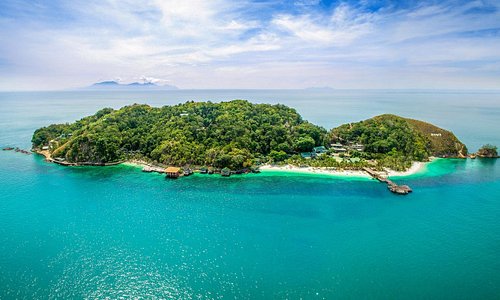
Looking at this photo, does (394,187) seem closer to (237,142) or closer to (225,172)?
(225,172)

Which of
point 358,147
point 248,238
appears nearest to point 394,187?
point 358,147

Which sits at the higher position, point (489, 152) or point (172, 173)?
point (489, 152)

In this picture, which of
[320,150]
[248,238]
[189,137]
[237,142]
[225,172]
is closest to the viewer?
[248,238]

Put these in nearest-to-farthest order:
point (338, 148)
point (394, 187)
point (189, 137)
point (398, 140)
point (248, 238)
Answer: point (248, 238), point (394, 187), point (189, 137), point (398, 140), point (338, 148)

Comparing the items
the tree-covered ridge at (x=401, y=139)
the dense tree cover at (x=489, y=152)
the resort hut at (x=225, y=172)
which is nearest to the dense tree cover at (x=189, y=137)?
the resort hut at (x=225, y=172)

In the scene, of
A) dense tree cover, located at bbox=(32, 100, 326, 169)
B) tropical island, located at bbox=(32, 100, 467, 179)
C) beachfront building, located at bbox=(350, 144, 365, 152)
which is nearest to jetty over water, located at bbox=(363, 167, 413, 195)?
tropical island, located at bbox=(32, 100, 467, 179)

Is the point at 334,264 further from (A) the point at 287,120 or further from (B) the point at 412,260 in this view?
(A) the point at 287,120
